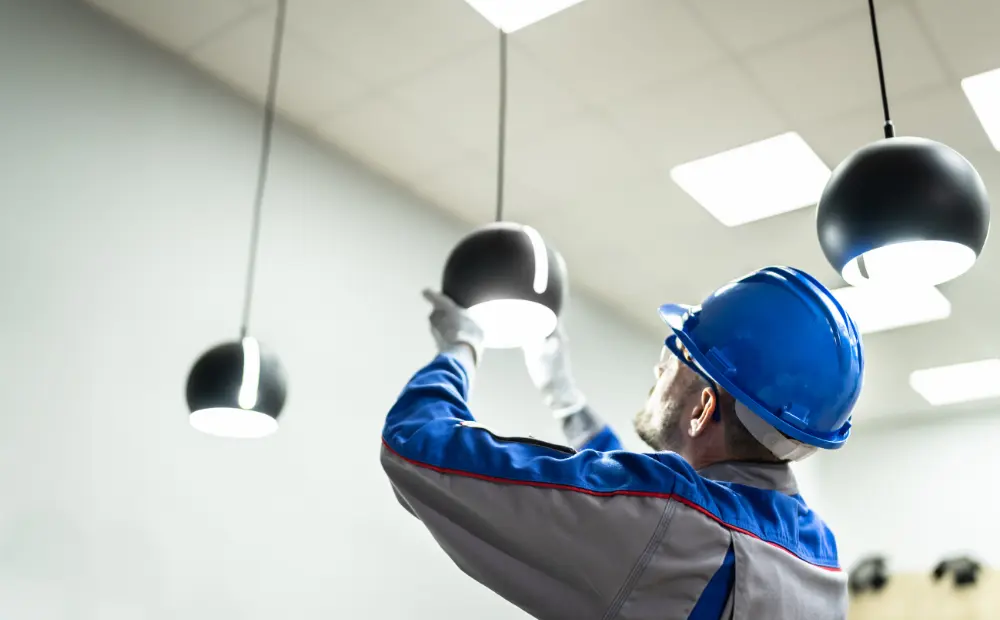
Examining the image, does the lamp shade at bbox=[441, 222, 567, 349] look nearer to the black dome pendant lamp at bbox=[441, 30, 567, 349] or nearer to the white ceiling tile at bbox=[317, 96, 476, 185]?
the black dome pendant lamp at bbox=[441, 30, 567, 349]

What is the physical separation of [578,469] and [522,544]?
118 mm

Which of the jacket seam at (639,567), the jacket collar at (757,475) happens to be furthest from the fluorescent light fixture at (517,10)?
the jacket seam at (639,567)

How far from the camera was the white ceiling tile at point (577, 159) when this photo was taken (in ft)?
12.6

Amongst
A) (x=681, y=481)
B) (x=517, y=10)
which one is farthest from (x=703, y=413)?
(x=517, y=10)

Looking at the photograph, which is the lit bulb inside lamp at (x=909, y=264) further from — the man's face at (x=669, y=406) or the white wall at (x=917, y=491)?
the white wall at (x=917, y=491)

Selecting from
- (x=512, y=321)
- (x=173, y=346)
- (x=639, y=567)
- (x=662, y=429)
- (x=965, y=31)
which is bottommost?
(x=639, y=567)

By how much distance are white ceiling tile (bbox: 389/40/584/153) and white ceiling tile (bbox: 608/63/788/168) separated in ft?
0.84

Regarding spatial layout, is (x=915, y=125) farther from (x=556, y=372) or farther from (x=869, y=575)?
(x=869, y=575)

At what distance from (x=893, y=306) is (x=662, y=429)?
4270 mm

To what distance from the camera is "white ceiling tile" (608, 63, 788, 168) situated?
11.5 feet

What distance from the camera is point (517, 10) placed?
3.14m

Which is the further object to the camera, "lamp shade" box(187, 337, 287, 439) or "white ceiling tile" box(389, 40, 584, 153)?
"white ceiling tile" box(389, 40, 584, 153)

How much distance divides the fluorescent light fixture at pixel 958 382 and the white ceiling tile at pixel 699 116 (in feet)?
11.2

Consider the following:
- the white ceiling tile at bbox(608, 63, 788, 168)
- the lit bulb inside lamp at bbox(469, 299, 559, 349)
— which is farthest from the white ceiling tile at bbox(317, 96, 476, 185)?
the lit bulb inside lamp at bbox(469, 299, 559, 349)
